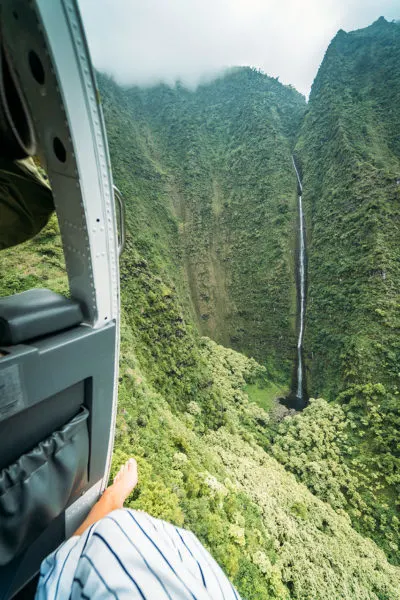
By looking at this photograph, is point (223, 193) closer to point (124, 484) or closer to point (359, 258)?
point (359, 258)

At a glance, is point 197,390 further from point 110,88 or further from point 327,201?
point 110,88

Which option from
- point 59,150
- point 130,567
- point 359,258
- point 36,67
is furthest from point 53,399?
point 359,258

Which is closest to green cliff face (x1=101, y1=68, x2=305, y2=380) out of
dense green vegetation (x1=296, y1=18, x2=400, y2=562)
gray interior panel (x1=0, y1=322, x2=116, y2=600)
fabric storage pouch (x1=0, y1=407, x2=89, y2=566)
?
dense green vegetation (x1=296, y1=18, x2=400, y2=562)

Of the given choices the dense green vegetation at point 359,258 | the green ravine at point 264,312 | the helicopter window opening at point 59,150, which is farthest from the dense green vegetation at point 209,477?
the helicopter window opening at point 59,150

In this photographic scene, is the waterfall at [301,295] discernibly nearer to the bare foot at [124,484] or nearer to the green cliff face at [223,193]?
the green cliff face at [223,193]

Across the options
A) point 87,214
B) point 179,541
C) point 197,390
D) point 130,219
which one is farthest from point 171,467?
point 130,219
